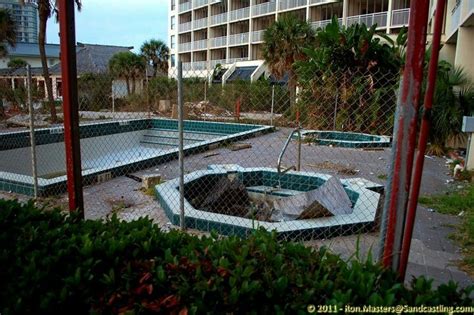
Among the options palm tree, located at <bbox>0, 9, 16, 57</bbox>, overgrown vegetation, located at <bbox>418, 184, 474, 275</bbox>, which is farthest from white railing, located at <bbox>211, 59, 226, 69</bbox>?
overgrown vegetation, located at <bbox>418, 184, 474, 275</bbox>

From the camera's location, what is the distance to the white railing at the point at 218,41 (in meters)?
44.2

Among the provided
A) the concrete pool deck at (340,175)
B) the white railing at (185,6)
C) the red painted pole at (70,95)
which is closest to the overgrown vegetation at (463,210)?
the concrete pool deck at (340,175)

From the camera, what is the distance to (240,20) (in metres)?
41.6

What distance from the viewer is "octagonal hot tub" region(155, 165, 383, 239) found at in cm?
493

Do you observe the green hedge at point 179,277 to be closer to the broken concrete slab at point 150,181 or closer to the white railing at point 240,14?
the broken concrete slab at point 150,181

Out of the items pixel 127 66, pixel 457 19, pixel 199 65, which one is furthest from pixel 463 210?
pixel 199 65

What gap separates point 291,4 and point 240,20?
7.61m

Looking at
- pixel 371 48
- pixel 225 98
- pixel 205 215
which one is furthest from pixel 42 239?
pixel 225 98

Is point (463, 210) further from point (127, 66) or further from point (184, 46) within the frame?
point (184, 46)

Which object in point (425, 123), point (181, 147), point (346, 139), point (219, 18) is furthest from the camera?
point (219, 18)

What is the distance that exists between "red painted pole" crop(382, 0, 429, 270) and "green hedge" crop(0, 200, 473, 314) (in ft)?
0.63

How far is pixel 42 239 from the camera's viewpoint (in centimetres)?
233

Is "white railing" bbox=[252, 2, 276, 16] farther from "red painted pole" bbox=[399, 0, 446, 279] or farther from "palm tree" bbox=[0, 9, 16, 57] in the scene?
"red painted pole" bbox=[399, 0, 446, 279]

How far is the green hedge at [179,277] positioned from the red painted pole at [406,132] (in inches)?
7.6
